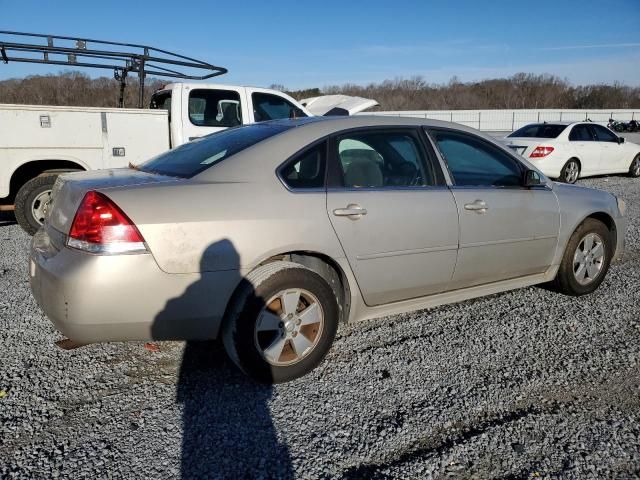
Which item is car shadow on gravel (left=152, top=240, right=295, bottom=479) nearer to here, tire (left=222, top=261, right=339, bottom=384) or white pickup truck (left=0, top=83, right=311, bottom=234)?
tire (left=222, top=261, right=339, bottom=384)

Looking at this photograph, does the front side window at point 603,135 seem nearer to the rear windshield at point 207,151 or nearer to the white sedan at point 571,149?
the white sedan at point 571,149

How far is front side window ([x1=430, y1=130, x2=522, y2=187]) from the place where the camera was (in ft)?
12.1

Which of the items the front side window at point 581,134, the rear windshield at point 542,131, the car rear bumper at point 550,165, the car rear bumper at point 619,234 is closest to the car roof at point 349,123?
the car rear bumper at point 619,234

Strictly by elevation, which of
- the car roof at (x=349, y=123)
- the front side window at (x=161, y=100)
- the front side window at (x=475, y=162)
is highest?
the front side window at (x=161, y=100)

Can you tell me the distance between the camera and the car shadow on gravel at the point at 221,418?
226 centimetres

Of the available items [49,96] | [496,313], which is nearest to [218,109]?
[496,313]

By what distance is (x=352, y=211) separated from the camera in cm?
306

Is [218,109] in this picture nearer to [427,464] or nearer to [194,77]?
[194,77]

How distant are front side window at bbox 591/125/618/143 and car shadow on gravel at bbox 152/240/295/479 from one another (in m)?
12.8

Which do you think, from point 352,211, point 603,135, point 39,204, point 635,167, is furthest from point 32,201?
point 635,167

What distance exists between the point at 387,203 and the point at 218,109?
207 inches

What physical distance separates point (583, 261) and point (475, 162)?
4.81 feet

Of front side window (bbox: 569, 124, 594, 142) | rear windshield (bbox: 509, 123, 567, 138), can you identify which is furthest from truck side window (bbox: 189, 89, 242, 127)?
front side window (bbox: 569, 124, 594, 142)

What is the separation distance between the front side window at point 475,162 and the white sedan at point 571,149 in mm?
8088
